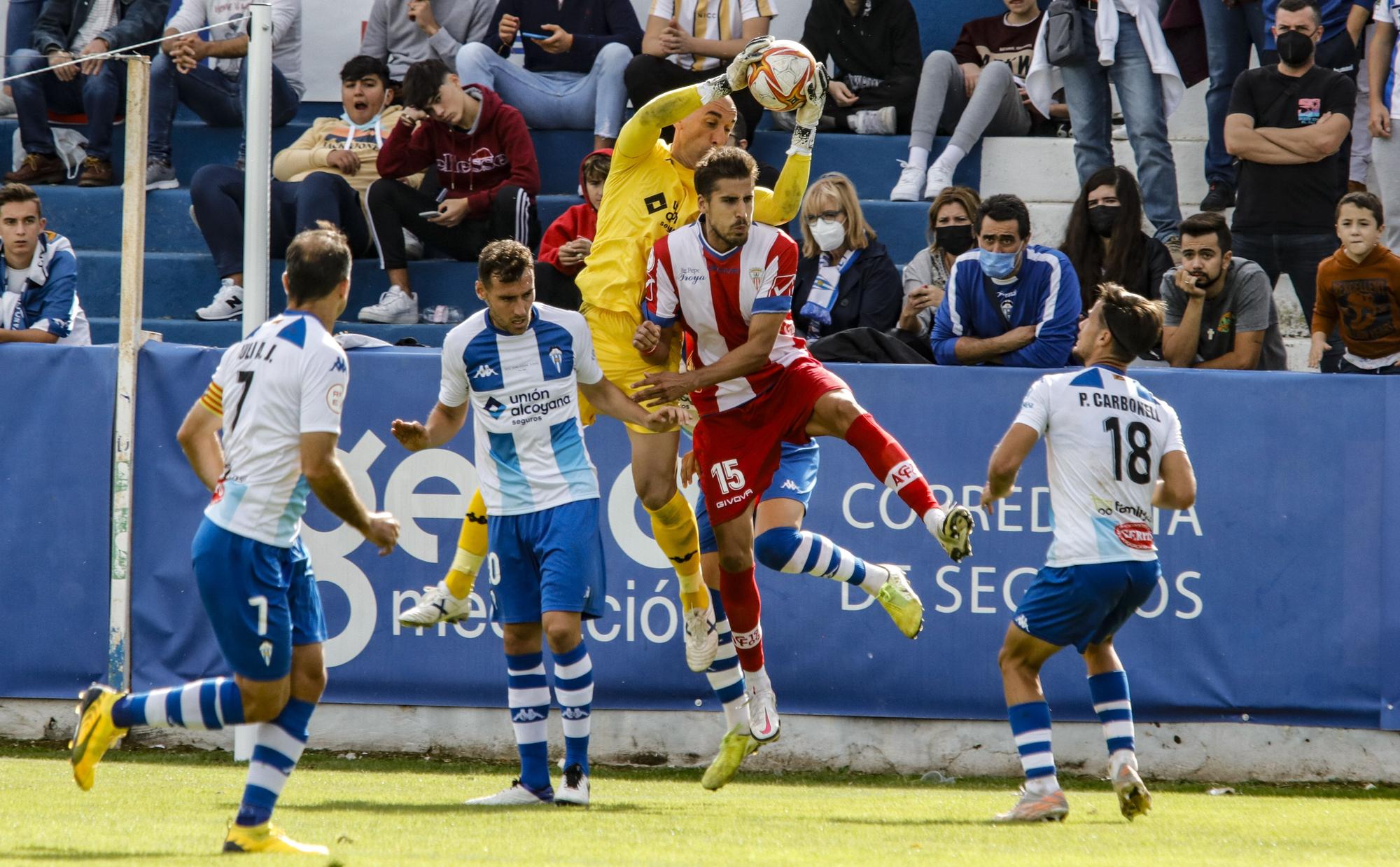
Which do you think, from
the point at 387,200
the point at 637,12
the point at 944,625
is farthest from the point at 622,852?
the point at 637,12

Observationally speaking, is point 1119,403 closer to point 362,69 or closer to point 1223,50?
point 1223,50

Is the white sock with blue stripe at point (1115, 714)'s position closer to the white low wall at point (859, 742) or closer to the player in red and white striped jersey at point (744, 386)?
the player in red and white striped jersey at point (744, 386)

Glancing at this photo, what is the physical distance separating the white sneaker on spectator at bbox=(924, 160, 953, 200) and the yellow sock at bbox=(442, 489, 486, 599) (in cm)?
458

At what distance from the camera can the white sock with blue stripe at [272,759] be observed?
5086 mm

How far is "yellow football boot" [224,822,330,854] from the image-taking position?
500 centimetres

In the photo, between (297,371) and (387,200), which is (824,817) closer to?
(297,371)

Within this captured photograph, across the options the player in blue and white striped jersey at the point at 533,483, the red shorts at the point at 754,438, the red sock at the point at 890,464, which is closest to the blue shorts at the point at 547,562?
the player in blue and white striped jersey at the point at 533,483

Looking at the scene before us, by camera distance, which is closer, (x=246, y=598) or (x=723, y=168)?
(x=246, y=598)

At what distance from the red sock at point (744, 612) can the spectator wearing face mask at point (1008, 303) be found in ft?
6.78

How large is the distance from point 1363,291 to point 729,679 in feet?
13.8

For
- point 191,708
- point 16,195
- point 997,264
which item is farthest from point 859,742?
point 16,195

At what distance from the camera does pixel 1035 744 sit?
20.4 ft

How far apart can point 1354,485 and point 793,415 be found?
3113 millimetres

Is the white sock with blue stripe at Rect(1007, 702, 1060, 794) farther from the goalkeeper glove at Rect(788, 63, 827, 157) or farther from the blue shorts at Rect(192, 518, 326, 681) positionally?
the blue shorts at Rect(192, 518, 326, 681)
